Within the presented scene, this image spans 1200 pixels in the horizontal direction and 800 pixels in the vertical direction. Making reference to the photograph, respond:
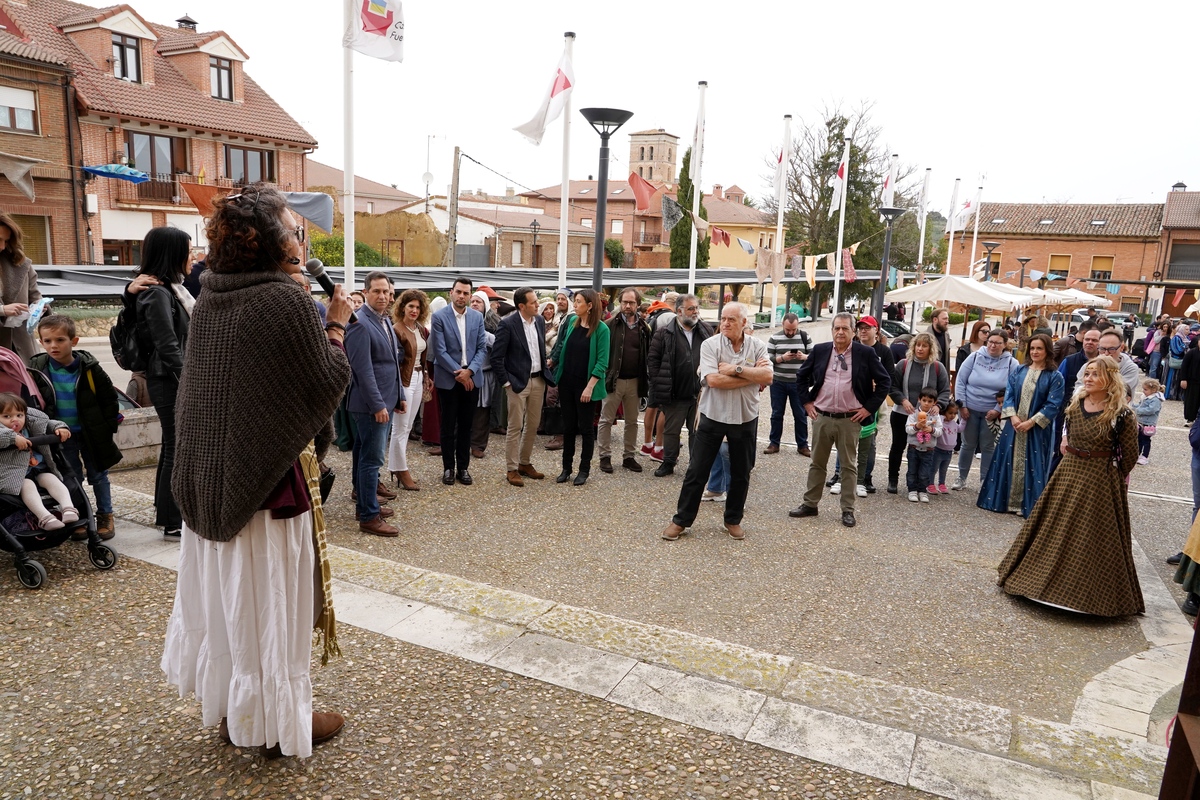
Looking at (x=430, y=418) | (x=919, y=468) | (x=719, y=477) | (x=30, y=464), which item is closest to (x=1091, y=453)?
(x=919, y=468)

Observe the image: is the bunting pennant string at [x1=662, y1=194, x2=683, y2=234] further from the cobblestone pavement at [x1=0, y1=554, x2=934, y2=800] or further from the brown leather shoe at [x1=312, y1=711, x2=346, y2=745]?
the brown leather shoe at [x1=312, y1=711, x2=346, y2=745]

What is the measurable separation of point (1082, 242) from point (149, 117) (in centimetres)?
5739

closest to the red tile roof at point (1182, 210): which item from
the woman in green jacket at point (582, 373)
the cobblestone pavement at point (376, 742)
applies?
the woman in green jacket at point (582, 373)

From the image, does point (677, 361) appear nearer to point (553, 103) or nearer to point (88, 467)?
point (88, 467)

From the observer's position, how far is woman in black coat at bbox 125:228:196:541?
15.9 feet

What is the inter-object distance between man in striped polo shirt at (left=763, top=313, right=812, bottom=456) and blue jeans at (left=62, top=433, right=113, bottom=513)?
7.09 metres

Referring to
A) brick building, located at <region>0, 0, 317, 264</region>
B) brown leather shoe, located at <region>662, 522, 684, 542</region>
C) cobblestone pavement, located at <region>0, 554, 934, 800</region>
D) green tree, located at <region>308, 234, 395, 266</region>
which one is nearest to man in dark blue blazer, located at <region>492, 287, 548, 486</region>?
brown leather shoe, located at <region>662, 522, 684, 542</region>

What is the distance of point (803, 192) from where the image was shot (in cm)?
4219

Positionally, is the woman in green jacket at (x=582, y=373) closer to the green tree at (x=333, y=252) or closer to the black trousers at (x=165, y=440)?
the black trousers at (x=165, y=440)

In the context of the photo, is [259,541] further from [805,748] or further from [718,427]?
[718,427]

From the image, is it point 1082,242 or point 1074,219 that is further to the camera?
point 1074,219

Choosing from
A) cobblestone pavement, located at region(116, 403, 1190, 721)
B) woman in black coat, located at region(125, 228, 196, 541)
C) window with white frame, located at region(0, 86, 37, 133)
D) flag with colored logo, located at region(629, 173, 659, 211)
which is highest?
window with white frame, located at region(0, 86, 37, 133)

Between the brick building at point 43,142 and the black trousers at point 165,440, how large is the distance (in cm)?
2470

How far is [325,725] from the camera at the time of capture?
319 centimetres
